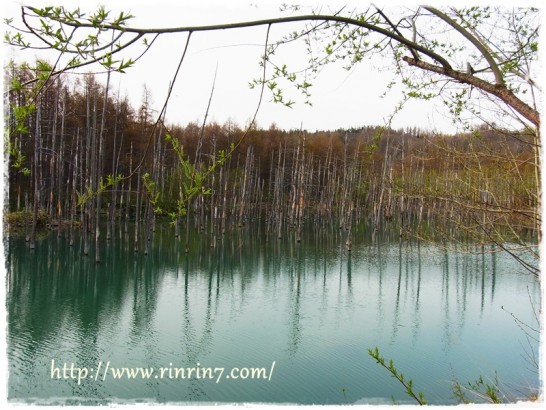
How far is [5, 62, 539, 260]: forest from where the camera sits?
2.90m

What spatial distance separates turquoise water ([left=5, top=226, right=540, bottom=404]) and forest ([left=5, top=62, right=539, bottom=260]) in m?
1.78

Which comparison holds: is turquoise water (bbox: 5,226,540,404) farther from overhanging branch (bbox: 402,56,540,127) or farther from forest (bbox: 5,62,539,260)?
overhanging branch (bbox: 402,56,540,127)

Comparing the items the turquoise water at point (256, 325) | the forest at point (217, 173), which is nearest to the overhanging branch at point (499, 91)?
the forest at point (217, 173)

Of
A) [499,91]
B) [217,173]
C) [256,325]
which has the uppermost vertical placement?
[217,173]

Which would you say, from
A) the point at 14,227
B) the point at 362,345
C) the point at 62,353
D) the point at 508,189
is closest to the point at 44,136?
the point at 14,227

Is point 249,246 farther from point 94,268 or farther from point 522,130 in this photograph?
point 522,130

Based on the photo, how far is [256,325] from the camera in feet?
27.0

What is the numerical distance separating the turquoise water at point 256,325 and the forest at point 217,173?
70.1 inches

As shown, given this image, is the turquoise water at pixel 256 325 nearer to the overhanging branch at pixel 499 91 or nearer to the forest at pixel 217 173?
the forest at pixel 217 173

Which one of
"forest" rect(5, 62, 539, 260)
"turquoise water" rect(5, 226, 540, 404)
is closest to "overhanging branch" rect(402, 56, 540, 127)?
"forest" rect(5, 62, 539, 260)

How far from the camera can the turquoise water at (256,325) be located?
226 inches

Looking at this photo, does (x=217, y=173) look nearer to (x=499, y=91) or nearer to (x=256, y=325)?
(x=256, y=325)

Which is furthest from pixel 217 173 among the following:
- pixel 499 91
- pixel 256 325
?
pixel 499 91

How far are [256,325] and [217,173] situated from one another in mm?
19166
